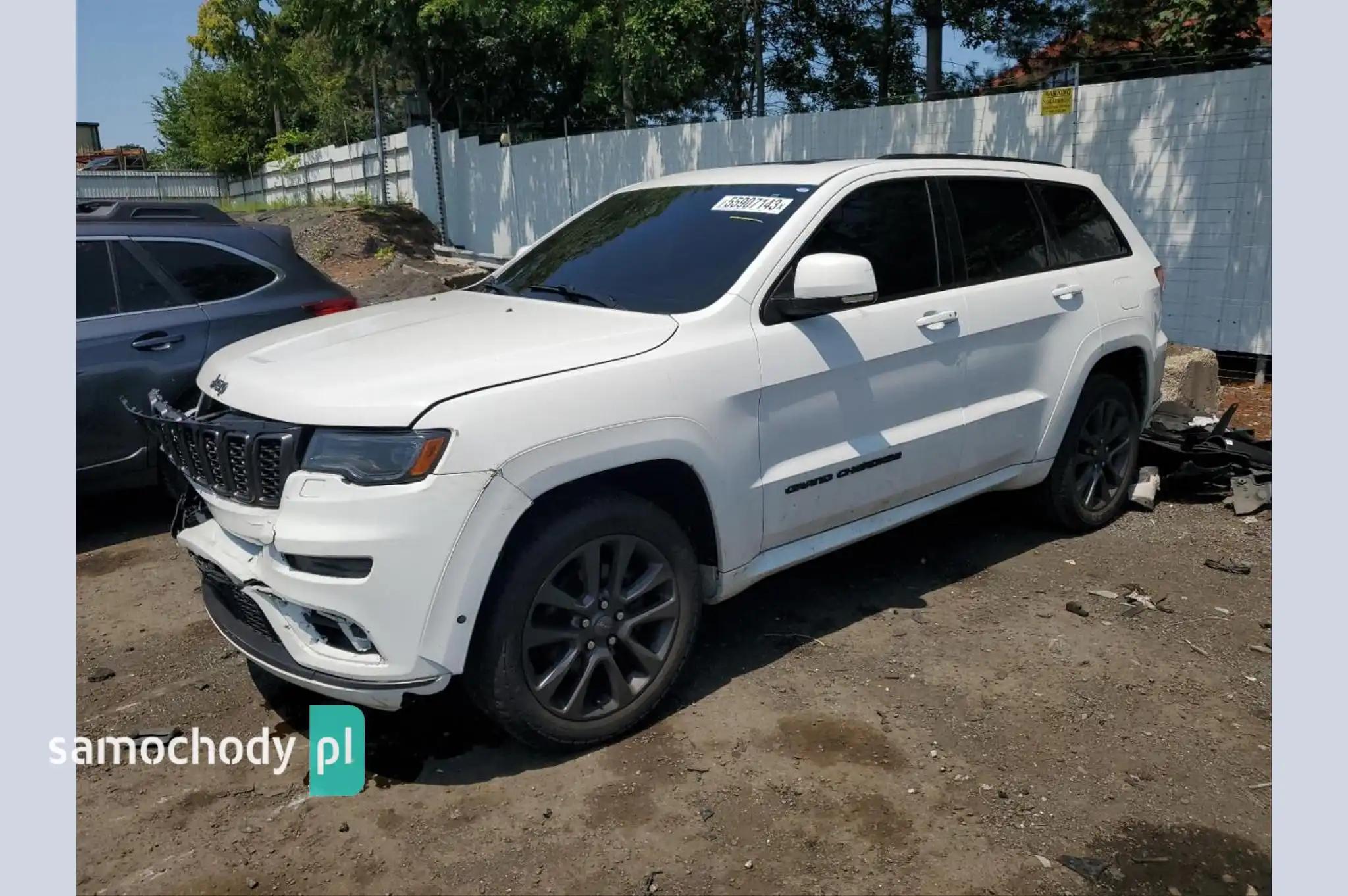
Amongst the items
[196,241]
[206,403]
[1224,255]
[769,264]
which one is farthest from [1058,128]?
[206,403]

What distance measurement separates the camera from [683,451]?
3512 millimetres

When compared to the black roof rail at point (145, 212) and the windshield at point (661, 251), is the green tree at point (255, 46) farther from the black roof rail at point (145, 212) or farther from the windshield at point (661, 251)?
the windshield at point (661, 251)

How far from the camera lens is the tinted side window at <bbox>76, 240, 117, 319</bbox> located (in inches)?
219

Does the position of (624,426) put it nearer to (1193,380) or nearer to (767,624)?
(767,624)

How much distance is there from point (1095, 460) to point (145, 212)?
19.2 feet

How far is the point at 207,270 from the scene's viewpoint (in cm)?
601

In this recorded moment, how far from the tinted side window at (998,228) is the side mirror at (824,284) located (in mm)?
1113

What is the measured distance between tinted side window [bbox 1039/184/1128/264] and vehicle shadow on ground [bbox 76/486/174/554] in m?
5.21

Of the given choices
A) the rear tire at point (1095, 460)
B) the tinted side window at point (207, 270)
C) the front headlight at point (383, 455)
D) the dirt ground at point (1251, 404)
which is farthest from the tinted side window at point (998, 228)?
the tinted side window at point (207, 270)

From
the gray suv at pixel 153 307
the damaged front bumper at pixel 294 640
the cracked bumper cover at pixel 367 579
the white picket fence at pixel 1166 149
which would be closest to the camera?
the cracked bumper cover at pixel 367 579

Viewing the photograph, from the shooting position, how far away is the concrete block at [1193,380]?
750 centimetres

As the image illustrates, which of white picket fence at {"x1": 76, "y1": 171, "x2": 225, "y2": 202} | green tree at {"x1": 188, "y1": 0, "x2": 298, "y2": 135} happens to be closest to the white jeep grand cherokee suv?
green tree at {"x1": 188, "y1": 0, "x2": 298, "y2": 135}

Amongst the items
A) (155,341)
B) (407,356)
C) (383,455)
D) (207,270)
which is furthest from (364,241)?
(383,455)

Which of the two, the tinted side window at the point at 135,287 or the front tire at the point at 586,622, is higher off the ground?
the tinted side window at the point at 135,287
